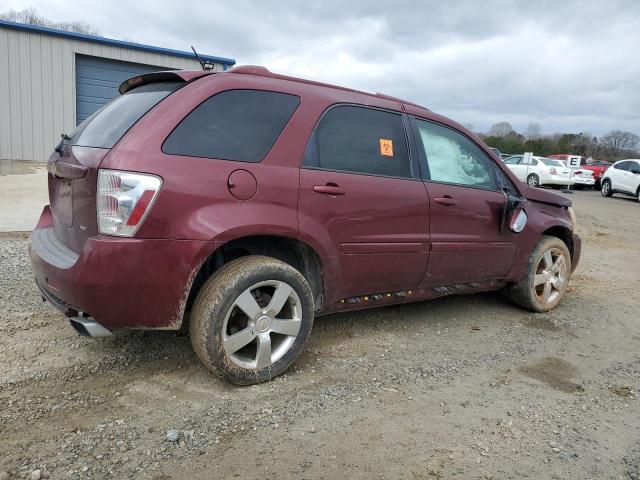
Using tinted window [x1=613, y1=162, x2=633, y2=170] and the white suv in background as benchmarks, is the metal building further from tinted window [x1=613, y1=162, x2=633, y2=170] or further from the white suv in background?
tinted window [x1=613, y1=162, x2=633, y2=170]

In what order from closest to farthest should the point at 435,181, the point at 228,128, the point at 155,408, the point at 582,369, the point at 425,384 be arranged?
the point at 155,408, the point at 228,128, the point at 425,384, the point at 582,369, the point at 435,181

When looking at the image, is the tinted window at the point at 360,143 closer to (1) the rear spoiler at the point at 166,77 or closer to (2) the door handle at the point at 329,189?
(2) the door handle at the point at 329,189

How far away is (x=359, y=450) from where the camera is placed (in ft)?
7.83

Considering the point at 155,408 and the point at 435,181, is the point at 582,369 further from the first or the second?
the point at 155,408

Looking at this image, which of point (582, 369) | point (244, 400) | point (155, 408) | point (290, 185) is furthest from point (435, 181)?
point (155, 408)

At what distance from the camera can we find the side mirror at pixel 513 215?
13.8 feet

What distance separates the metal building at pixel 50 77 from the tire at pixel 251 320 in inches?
405

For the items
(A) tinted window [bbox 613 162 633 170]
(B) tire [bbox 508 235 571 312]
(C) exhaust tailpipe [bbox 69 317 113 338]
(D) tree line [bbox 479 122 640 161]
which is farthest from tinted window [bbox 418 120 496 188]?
(D) tree line [bbox 479 122 640 161]

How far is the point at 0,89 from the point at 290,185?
1180cm

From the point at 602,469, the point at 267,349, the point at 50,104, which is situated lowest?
the point at 602,469

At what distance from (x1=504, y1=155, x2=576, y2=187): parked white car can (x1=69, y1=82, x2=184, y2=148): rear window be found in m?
20.2

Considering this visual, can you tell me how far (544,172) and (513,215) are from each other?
18.4 meters

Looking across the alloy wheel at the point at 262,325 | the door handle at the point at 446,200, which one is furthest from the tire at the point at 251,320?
the door handle at the point at 446,200

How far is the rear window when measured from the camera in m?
2.73
